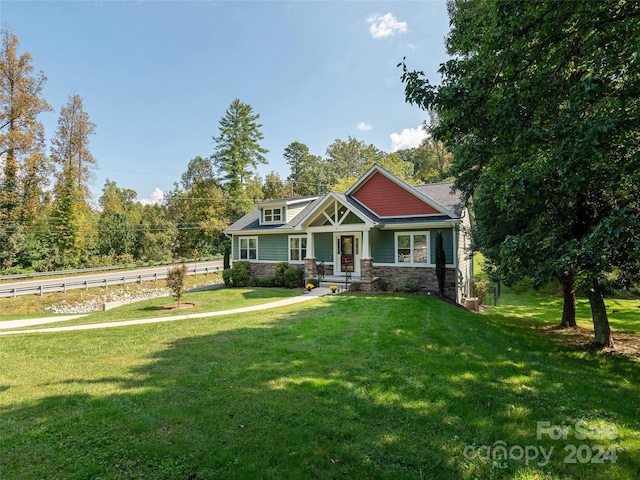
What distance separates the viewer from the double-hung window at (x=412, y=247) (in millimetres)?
14508

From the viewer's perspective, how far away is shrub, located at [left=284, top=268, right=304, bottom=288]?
16531 mm

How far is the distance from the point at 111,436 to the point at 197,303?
1059 cm

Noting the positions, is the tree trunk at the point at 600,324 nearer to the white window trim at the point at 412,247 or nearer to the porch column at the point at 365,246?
the white window trim at the point at 412,247

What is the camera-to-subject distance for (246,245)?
20547 mm

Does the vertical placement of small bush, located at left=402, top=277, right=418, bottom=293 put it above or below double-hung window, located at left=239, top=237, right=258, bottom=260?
below

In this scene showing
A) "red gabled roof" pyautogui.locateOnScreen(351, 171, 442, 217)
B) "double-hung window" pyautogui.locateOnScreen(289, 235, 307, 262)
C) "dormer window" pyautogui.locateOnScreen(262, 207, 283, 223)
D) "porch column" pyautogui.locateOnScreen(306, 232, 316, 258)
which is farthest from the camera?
"dormer window" pyautogui.locateOnScreen(262, 207, 283, 223)

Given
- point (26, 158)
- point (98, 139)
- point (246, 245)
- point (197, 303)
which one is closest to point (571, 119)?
point (197, 303)

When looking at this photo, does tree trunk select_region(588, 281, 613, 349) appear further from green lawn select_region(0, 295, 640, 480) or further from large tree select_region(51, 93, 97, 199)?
large tree select_region(51, 93, 97, 199)

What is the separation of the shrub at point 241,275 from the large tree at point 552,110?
15.4 metres

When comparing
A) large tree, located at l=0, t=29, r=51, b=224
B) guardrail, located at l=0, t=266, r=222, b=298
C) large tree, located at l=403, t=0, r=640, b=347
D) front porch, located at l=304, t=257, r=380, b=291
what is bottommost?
guardrail, located at l=0, t=266, r=222, b=298

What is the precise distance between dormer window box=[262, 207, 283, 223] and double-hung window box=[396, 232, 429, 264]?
8.23 meters

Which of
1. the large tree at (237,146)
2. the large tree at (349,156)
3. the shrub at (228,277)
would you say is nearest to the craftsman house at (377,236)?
the shrub at (228,277)

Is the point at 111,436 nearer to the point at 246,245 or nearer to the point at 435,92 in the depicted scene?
the point at 435,92

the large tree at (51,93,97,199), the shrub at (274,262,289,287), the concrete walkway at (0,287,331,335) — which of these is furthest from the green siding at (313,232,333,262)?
the large tree at (51,93,97,199)
